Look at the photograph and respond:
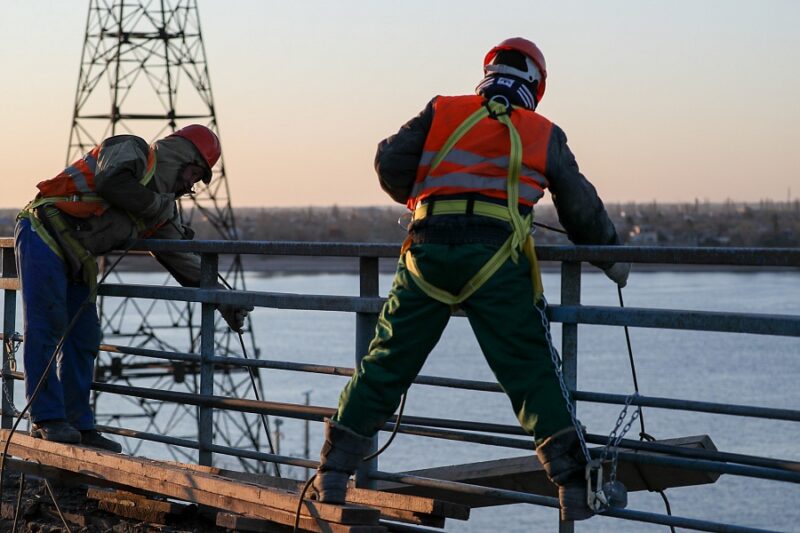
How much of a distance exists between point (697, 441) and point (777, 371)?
8367 cm

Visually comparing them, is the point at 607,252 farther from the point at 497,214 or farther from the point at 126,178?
the point at 126,178

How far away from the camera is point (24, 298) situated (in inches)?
275

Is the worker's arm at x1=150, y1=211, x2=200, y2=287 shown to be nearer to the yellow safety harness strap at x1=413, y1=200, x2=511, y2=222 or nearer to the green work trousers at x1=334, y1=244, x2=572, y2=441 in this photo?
the green work trousers at x1=334, y1=244, x2=572, y2=441

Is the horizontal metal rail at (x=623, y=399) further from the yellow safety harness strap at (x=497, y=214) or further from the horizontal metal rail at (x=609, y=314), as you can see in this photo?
the yellow safety harness strap at (x=497, y=214)

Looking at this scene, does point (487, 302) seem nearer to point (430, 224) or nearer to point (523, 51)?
point (430, 224)

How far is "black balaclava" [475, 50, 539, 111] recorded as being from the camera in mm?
5301

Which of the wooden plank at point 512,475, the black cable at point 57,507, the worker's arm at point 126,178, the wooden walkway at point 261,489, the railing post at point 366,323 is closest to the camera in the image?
the wooden walkway at point 261,489

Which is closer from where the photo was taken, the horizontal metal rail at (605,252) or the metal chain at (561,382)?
the horizontal metal rail at (605,252)

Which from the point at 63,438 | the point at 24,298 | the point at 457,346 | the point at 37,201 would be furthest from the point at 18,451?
the point at 457,346

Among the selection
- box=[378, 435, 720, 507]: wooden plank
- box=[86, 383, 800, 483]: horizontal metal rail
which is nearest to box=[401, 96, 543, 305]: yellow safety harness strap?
box=[86, 383, 800, 483]: horizontal metal rail

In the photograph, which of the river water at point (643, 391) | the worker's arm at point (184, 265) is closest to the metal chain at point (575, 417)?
the worker's arm at point (184, 265)

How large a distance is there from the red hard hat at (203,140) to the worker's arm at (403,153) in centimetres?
188

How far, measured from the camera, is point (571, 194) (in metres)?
5.21

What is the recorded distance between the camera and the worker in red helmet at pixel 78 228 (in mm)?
6949
